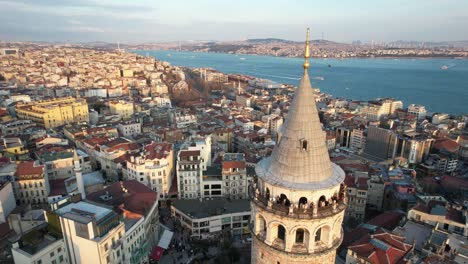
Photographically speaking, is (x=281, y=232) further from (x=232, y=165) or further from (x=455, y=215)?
(x=232, y=165)

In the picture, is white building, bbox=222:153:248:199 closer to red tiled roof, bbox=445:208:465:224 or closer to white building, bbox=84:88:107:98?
red tiled roof, bbox=445:208:465:224

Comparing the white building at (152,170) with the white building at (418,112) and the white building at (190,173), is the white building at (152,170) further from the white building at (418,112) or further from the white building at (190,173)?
the white building at (418,112)

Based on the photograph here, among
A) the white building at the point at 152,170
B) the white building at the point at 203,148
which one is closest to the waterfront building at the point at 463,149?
the white building at the point at 203,148

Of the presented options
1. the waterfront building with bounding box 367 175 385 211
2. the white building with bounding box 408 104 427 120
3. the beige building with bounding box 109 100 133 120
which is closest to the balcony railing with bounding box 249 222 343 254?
the waterfront building with bounding box 367 175 385 211

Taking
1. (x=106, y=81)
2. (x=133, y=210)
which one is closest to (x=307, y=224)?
(x=133, y=210)

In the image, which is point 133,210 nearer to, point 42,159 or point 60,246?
point 60,246
